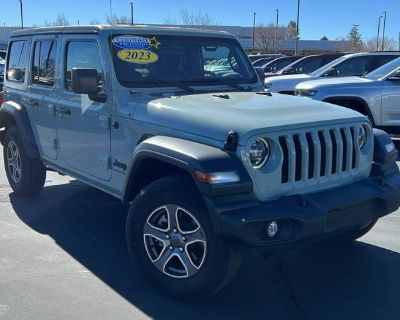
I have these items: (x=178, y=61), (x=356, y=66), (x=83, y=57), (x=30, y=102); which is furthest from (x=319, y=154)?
(x=356, y=66)

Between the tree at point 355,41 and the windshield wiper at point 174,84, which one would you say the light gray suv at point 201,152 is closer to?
the windshield wiper at point 174,84

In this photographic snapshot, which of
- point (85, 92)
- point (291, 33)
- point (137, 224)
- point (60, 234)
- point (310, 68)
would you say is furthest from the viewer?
point (291, 33)

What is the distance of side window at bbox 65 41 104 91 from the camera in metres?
4.75

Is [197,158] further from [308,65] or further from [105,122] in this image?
[308,65]

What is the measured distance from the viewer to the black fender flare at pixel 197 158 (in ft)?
11.1

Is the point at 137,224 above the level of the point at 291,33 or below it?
below

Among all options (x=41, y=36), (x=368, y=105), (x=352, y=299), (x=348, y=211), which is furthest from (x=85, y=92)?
(x=368, y=105)

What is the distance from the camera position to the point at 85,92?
4562 millimetres

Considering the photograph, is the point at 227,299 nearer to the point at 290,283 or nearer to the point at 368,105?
the point at 290,283

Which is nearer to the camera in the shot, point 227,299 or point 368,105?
point 227,299

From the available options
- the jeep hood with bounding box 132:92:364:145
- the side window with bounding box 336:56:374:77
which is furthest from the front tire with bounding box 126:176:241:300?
the side window with bounding box 336:56:374:77

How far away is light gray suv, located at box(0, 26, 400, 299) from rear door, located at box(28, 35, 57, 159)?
44 millimetres

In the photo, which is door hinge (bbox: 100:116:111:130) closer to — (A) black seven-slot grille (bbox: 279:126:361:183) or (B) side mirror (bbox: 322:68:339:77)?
(A) black seven-slot grille (bbox: 279:126:361:183)

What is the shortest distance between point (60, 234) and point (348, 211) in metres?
2.84
